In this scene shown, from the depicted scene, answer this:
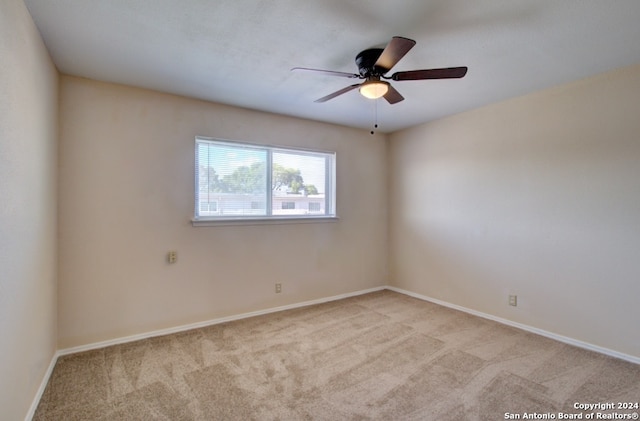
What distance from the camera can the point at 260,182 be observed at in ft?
12.3

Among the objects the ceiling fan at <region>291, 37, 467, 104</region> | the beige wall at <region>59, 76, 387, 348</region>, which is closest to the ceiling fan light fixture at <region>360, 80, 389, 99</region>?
the ceiling fan at <region>291, 37, 467, 104</region>

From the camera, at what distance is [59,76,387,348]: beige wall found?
275cm

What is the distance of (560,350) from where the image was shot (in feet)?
9.01

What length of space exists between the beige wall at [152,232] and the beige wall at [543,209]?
168cm

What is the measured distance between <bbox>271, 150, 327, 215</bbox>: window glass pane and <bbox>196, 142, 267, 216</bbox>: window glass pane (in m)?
0.18

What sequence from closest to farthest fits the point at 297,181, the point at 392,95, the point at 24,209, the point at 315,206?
the point at 24,209, the point at 392,95, the point at 297,181, the point at 315,206

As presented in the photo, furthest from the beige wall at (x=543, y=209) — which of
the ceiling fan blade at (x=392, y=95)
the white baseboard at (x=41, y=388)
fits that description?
the white baseboard at (x=41, y=388)

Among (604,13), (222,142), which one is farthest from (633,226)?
(222,142)

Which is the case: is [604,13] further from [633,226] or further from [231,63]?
[231,63]

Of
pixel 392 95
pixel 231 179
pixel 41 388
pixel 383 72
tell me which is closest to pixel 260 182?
pixel 231 179

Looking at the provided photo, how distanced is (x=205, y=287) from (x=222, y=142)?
5.26ft

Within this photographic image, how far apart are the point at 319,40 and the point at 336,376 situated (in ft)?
8.04

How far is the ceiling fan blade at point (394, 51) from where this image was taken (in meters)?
1.73

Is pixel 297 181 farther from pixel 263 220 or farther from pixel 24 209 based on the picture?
pixel 24 209
